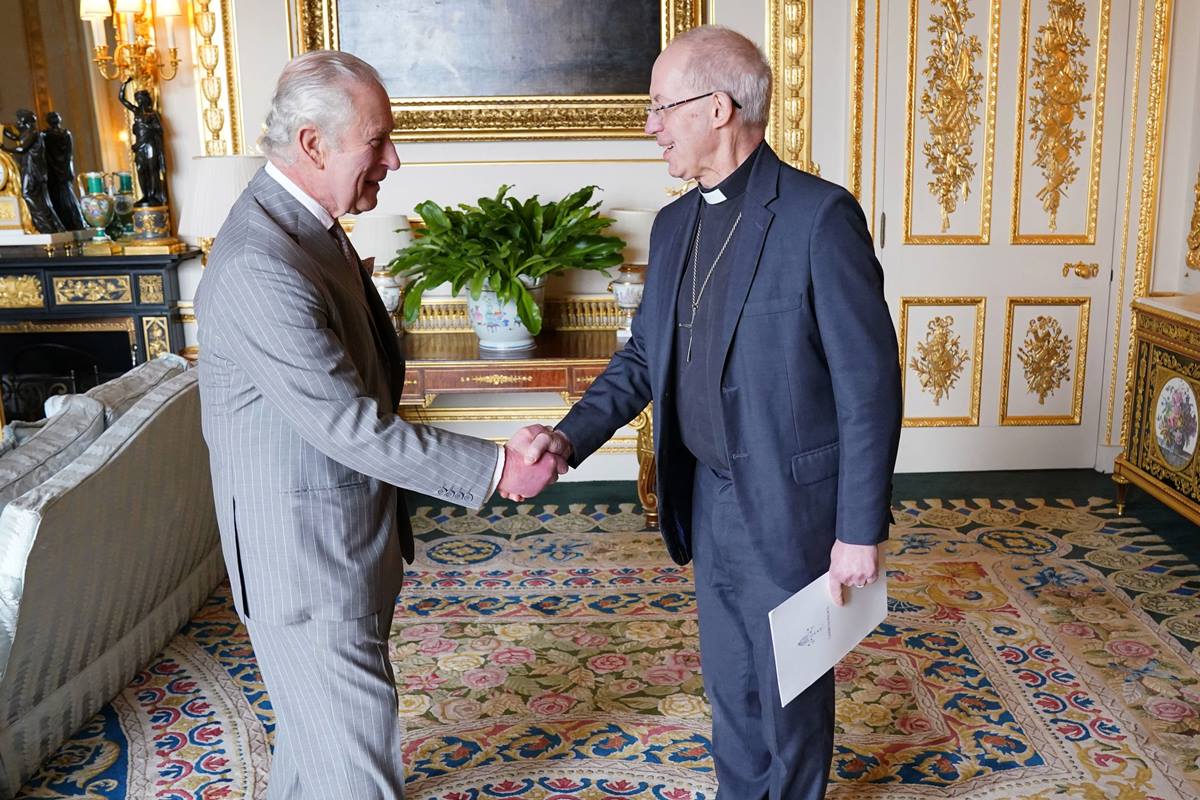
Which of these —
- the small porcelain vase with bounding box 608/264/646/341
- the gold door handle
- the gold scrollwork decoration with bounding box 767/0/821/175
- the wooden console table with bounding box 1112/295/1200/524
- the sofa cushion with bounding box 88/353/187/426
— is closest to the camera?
the sofa cushion with bounding box 88/353/187/426

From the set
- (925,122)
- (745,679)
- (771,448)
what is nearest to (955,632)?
(745,679)

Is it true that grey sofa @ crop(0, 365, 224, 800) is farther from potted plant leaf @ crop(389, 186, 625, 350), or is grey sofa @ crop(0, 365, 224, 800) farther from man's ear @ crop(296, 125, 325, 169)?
man's ear @ crop(296, 125, 325, 169)

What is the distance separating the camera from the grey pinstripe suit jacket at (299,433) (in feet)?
5.91

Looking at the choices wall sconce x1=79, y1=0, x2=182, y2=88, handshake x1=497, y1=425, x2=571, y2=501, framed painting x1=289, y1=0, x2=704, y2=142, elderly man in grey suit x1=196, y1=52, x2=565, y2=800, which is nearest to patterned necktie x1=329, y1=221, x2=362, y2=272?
elderly man in grey suit x1=196, y1=52, x2=565, y2=800

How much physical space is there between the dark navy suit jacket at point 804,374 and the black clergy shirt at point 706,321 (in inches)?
1.0

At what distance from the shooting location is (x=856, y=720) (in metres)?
2.90

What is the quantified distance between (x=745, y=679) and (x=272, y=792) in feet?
3.40

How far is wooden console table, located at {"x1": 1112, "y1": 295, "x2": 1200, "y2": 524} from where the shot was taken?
399 cm

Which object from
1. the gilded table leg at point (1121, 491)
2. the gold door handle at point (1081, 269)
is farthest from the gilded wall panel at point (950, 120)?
the gilded table leg at point (1121, 491)

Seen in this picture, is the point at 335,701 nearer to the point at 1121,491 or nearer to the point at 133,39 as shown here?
the point at 133,39

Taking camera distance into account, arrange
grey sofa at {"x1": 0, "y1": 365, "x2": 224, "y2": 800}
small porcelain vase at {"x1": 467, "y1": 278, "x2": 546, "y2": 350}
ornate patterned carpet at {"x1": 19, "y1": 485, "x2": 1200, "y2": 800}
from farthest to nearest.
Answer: small porcelain vase at {"x1": 467, "y1": 278, "x2": 546, "y2": 350} < ornate patterned carpet at {"x1": 19, "y1": 485, "x2": 1200, "y2": 800} < grey sofa at {"x1": 0, "y1": 365, "x2": 224, "y2": 800}

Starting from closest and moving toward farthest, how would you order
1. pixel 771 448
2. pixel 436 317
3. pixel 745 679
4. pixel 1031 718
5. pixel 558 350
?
pixel 771 448
pixel 745 679
pixel 1031 718
pixel 558 350
pixel 436 317

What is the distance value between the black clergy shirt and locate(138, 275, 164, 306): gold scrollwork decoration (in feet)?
9.82

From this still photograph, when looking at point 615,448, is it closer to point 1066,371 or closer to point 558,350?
point 558,350
